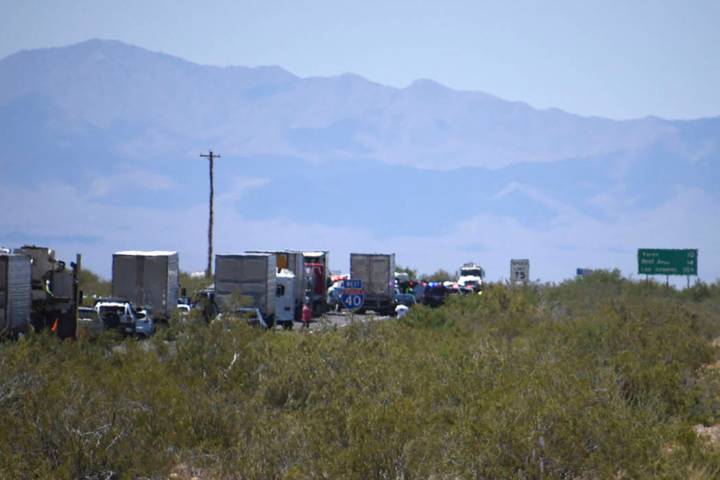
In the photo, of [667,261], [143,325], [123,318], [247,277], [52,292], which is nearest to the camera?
[52,292]

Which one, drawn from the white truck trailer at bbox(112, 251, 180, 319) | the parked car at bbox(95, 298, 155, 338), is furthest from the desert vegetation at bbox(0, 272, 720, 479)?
the white truck trailer at bbox(112, 251, 180, 319)

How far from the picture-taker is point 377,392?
1706 centimetres

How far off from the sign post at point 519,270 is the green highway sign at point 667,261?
18711 millimetres

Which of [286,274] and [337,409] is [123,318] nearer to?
[286,274]

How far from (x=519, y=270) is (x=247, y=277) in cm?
1375

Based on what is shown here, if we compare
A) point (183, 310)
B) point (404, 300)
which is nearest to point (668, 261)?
point (404, 300)

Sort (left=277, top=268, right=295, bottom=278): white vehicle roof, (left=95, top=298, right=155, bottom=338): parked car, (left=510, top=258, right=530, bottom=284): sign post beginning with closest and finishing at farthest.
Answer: (left=95, top=298, right=155, bottom=338): parked car, (left=277, top=268, right=295, bottom=278): white vehicle roof, (left=510, top=258, right=530, bottom=284): sign post

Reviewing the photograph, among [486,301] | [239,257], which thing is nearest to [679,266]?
[486,301]

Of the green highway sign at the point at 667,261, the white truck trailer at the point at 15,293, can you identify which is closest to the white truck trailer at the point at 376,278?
the green highway sign at the point at 667,261

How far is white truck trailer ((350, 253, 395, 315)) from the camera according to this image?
65.6 m

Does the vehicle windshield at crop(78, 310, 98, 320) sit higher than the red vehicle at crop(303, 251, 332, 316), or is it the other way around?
the red vehicle at crop(303, 251, 332, 316)

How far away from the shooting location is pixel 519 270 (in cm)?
5409

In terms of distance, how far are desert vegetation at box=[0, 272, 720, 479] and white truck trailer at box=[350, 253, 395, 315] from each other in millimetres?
40325

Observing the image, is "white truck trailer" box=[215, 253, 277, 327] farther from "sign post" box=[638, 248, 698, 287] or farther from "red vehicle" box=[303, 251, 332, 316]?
"sign post" box=[638, 248, 698, 287]
